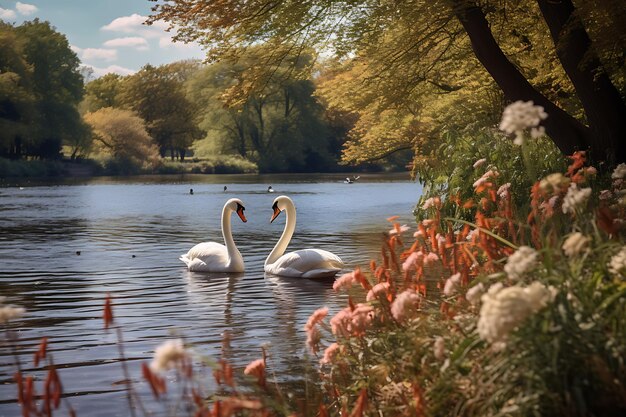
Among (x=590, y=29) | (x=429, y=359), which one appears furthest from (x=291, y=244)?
(x=429, y=359)

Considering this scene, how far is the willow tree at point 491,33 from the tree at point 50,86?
64.2m

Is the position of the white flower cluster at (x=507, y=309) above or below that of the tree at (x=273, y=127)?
below

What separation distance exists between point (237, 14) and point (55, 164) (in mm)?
69972

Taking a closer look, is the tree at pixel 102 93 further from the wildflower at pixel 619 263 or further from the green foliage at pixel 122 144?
the wildflower at pixel 619 263

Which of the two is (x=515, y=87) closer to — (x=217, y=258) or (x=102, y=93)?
(x=217, y=258)

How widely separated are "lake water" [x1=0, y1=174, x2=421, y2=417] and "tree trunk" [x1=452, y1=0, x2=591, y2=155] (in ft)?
12.8

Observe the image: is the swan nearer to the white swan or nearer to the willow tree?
the white swan

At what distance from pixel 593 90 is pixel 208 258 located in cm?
652

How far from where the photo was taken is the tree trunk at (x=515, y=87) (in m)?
14.5

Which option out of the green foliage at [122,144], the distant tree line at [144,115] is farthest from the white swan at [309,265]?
the green foliage at [122,144]

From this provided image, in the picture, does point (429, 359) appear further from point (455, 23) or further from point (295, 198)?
point (295, 198)

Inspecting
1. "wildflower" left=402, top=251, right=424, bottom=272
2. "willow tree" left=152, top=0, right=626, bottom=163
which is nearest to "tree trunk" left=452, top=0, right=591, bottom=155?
"willow tree" left=152, top=0, right=626, bottom=163

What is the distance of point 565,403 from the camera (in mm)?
4121

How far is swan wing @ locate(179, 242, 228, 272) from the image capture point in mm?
16391
